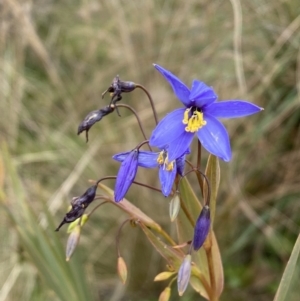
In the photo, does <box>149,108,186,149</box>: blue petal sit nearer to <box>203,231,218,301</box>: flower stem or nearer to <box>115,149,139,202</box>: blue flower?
<box>115,149,139,202</box>: blue flower

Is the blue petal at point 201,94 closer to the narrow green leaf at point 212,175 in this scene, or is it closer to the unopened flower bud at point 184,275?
the narrow green leaf at point 212,175

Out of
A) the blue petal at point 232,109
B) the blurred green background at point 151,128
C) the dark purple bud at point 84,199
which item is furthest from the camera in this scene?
the blurred green background at point 151,128

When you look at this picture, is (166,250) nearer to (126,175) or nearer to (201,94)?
(126,175)

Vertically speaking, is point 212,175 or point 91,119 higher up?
point 91,119

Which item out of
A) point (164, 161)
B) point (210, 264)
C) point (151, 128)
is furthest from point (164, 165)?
point (151, 128)

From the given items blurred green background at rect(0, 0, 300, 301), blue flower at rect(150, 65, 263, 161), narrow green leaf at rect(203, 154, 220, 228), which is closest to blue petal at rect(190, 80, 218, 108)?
blue flower at rect(150, 65, 263, 161)

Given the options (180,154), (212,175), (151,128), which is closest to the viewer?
(180,154)

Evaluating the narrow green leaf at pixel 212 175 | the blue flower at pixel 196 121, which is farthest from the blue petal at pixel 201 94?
the narrow green leaf at pixel 212 175
